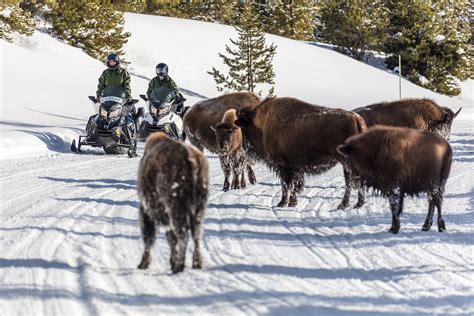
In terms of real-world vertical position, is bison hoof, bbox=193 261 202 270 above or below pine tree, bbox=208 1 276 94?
below

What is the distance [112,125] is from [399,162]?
9.57m

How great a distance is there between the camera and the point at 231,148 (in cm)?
1106

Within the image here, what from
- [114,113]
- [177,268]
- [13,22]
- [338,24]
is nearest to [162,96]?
[114,113]

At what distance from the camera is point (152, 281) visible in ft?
19.2

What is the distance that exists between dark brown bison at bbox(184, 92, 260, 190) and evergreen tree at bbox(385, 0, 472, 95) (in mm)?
43345

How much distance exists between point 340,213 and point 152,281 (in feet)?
13.1

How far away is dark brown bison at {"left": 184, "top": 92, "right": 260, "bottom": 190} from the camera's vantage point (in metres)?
12.1

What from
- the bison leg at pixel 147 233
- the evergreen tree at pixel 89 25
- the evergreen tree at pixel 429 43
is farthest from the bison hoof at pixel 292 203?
the evergreen tree at pixel 429 43

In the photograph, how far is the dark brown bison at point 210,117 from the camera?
12.1 metres

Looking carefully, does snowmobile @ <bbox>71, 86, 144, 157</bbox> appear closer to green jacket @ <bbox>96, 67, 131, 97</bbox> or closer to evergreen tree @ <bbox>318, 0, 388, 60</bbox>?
green jacket @ <bbox>96, 67, 131, 97</bbox>

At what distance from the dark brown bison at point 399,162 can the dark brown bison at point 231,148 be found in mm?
3264

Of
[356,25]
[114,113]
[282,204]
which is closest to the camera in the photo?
[282,204]

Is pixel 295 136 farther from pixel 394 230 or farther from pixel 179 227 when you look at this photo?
pixel 179 227

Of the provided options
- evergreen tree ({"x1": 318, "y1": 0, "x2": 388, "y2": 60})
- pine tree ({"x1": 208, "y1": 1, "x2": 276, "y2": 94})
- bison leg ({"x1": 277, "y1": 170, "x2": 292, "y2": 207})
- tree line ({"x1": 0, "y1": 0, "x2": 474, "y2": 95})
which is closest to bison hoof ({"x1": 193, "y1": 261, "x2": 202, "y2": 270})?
bison leg ({"x1": 277, "y1": 170, "x2": 292, "y2": 207})
